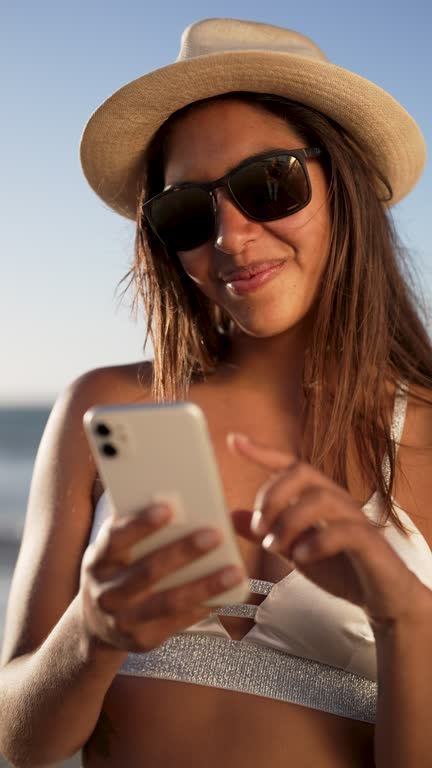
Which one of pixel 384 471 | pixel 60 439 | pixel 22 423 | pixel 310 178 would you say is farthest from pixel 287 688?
pixel 22 423

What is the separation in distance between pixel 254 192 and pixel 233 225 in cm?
12

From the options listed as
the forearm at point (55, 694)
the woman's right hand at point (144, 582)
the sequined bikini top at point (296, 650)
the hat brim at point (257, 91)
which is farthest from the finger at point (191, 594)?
the hat brim at point (257, 91)

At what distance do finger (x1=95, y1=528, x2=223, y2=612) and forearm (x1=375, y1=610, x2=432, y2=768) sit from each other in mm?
571

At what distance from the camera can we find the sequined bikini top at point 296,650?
2.46 m

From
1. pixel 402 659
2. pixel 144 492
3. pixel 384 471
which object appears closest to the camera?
pixel 144 492

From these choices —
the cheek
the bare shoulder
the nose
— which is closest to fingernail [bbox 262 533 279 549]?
the bare shoulder

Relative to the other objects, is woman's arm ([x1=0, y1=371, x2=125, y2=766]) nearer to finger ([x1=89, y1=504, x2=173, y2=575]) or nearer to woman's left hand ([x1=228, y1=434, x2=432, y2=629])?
finger ([x1=89, y1=504, x2=173, y2=575])

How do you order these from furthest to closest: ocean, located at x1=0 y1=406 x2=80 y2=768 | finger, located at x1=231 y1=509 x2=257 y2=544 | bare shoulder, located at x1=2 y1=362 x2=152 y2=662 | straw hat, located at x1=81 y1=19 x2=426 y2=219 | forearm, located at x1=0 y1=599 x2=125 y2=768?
ocean, located at x1=0 y1=406 x2=80 y2=768
straw hat, located at x1=81 y1=19 x2=426 y2=219
bare shoulder, located at x1=2 y1=362 x2=152 y2=662
forearm, located at x1=0 y1=599 x2=125 y2=768
finger, located at x1=231 y1=509 x2=257 y2=544

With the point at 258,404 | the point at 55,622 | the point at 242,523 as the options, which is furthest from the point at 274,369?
the point at 242,523

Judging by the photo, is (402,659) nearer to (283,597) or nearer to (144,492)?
(283,597)

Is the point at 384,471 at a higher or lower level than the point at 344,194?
lower

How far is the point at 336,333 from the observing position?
294cm

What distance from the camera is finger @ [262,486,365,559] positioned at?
1620 millimetres

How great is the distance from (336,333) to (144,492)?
1.46m
